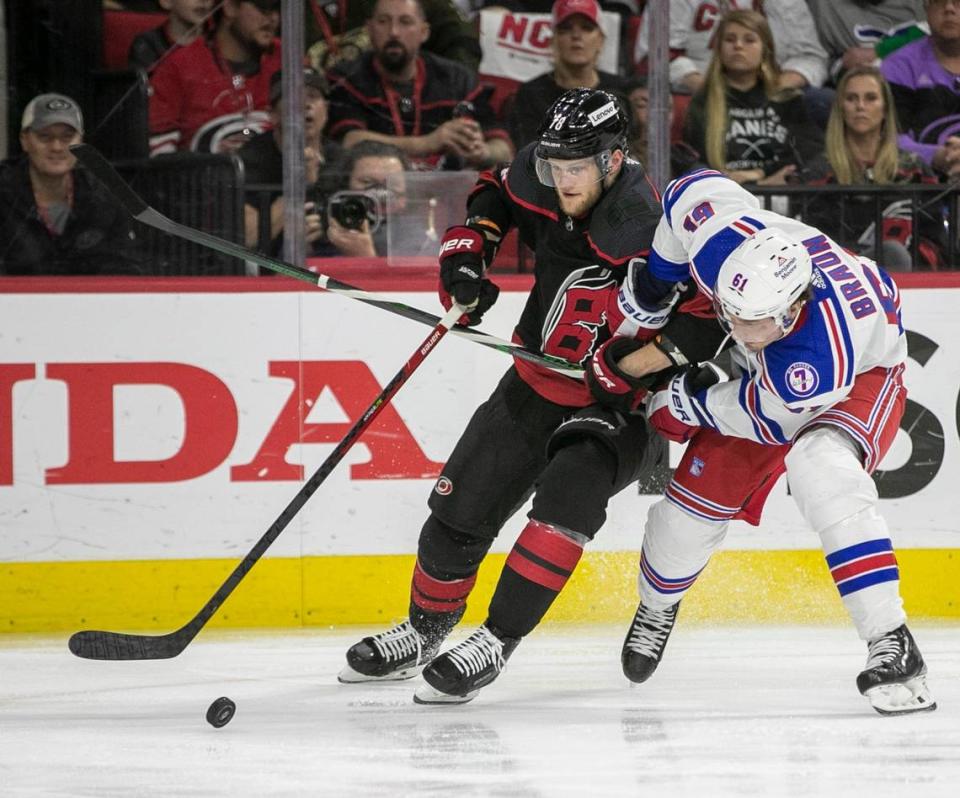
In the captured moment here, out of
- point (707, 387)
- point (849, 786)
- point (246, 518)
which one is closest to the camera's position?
point (849, 786)

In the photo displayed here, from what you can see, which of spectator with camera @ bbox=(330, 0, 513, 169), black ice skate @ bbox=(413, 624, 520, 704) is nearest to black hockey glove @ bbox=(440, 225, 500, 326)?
black ice skate @ bbox=(413, 624, 520, 704)

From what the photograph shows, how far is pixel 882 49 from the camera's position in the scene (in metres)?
4.39

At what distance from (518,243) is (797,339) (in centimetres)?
140

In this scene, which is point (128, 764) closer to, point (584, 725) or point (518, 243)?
point (584, 725)

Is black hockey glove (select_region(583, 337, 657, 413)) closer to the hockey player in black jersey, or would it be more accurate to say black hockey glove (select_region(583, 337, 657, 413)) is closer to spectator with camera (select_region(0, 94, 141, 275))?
the hockey player in black jersey

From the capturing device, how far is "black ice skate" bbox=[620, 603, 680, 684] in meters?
3.22

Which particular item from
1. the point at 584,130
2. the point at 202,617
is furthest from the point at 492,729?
the point at 584,130

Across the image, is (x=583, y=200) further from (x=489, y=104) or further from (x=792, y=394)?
(x=489, y=104)

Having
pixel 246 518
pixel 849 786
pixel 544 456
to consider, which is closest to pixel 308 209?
pixel 246 518

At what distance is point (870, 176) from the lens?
13.8 ft

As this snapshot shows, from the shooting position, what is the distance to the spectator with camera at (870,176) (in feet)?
13.5

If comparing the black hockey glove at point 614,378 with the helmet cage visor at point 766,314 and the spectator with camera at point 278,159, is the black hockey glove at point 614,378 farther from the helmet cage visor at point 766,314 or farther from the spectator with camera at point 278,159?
the spectator with camera at point 278,159

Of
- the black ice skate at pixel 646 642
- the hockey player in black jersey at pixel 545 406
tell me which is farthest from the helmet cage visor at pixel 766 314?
the black ice skate at pixel 646 642

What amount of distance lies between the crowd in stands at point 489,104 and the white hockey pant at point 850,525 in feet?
4.66
